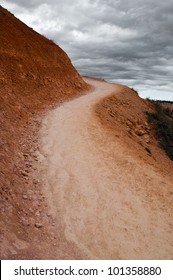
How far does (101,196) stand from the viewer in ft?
33.5

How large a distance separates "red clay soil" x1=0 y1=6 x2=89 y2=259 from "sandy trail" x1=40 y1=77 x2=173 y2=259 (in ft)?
1.76

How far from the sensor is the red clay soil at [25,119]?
8.27 metres

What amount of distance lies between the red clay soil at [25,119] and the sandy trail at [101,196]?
537 millimetres

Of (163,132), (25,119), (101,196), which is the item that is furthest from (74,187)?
(163,132)

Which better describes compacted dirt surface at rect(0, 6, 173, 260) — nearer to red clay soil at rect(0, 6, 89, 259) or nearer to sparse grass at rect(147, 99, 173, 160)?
red clay soil at rect(0, 6, 89, 259)

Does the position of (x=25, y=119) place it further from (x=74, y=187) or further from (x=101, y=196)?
(x=101, y=196)

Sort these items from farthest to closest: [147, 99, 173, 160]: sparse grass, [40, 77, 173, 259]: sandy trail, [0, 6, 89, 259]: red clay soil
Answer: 1. [147, 99, 173, 160]: sparse grass
2. [40, 77, 173, 259]: sandy trail
3. [0, 6, 89, 259]: red clay soil

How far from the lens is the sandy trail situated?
28.8 ft

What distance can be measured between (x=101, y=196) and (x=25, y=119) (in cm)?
646

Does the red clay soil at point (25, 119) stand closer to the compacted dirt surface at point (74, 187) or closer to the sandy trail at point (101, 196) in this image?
the compacted dirt surface at point (74, 187)

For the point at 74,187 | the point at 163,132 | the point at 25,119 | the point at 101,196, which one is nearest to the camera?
the point at 101,196

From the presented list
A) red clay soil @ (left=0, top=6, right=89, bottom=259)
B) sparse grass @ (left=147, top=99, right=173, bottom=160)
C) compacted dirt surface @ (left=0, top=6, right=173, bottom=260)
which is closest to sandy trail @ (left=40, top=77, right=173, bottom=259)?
compacted dirt surface @ (left=0, top=6, right=173, bottom=260)
